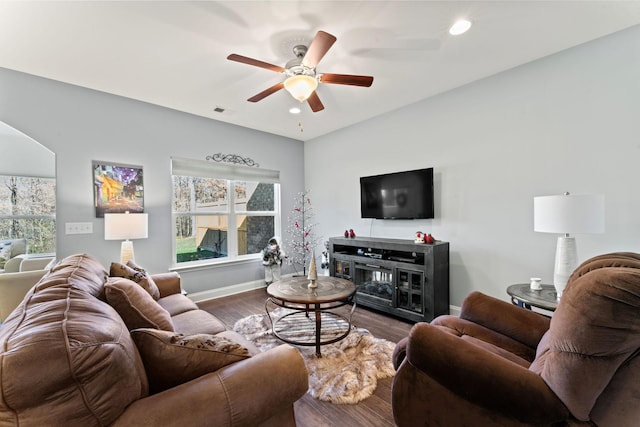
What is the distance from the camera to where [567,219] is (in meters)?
1.89

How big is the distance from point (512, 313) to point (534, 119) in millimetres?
2053

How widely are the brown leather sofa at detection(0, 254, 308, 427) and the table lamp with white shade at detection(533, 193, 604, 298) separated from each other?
6.51ft

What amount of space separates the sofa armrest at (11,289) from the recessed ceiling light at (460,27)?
416cm

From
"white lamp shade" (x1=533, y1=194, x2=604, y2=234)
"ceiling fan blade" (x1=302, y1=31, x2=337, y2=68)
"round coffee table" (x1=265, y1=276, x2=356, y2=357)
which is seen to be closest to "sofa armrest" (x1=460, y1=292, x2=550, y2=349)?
"white lamp shade" (x1=533, y1=194, x2=604, y2=234)

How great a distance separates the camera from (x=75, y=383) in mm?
774

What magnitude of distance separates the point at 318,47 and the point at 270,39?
0.63 meters

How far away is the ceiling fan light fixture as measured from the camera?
2.24m

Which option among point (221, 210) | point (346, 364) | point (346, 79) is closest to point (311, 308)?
point (346, 364)

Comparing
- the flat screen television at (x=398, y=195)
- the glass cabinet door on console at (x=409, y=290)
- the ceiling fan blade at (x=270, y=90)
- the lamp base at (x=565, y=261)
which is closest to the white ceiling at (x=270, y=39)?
the ceiling fan blade at (x=270, y=90)

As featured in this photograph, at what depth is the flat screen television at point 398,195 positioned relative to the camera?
11.5 ft

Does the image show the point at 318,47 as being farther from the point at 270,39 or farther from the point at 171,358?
the point at 171,358

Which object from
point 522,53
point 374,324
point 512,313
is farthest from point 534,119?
point 374,324

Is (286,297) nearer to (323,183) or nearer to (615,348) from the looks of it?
(615,348)

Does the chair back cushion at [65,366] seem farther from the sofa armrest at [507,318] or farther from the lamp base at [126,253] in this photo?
the lamp base at [126,253]
